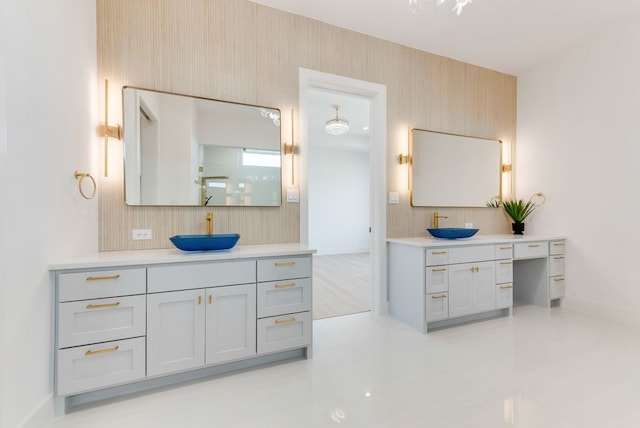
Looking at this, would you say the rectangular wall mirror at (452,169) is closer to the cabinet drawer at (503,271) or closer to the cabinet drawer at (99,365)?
the cabinet drawer at (503,271)

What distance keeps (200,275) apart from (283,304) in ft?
2.02

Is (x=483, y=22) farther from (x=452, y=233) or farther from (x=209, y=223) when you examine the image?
(x=209, y=223)

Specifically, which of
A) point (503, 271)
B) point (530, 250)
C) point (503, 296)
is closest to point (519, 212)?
point (530, 250)

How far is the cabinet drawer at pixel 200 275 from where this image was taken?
69.3 inches

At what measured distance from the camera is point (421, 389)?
1.79 meters

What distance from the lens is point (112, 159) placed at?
2.13m

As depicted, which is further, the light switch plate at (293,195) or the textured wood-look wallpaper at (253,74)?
the light switch plate at (293,195)

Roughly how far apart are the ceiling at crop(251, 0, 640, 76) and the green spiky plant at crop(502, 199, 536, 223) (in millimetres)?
1803

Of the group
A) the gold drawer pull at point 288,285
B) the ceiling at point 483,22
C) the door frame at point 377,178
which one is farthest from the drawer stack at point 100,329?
the ceiling at point 483,22

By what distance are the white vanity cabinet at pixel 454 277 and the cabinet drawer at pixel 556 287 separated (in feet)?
0.04

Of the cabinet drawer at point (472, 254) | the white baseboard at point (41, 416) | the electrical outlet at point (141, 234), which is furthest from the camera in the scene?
the cabinet drawer at point (472, 254)

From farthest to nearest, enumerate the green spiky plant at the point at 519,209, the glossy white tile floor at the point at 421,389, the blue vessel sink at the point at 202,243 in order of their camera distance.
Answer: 1. the green spiky plant at the point at 519,209
2. the blue vessel sink at the point at 202,243
3. the glossy white tile floor at the point at 421,389

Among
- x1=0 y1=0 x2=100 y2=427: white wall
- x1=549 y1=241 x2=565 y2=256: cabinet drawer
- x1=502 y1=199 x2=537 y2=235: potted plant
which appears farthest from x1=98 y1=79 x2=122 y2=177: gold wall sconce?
x1=549 y1=241 x2=565 y2=256: cabinet drawer

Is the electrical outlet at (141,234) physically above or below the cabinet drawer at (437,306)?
above
